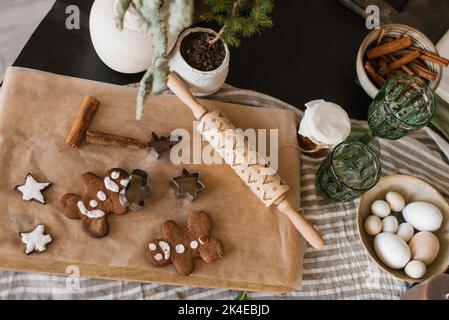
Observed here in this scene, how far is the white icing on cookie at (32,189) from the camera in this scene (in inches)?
30.9

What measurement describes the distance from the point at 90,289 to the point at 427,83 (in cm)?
73

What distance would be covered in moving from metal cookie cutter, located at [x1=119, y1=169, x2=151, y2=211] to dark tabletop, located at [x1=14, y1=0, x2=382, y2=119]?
20 cm

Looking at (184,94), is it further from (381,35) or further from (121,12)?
(381,35)

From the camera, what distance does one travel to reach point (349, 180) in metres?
0.92

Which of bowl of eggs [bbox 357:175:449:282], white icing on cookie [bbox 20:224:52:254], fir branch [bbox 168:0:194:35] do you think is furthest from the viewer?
bowl of eggs [bbox 357:175:449:282]

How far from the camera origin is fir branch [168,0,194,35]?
2.02ft

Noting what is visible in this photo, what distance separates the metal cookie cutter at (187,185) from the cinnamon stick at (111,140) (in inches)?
3.4

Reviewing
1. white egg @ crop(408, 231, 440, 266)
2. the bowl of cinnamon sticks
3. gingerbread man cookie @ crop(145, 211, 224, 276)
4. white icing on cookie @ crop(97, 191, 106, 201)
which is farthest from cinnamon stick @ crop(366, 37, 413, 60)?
white icing on cookie @ crop(97, 191, 106, 201)

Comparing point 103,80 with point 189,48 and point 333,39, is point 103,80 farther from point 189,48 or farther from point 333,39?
point 333,39

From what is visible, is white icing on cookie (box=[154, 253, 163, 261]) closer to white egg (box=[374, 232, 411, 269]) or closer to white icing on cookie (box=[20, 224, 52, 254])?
white icing on cookie (box=[20, 224, 52, 254])

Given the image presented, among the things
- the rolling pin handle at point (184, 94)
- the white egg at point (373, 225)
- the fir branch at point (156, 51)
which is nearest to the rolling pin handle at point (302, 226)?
the white egg at point (373, 225)

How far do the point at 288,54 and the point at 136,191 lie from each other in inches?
17.2

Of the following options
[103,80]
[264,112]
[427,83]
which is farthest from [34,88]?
[427,83]

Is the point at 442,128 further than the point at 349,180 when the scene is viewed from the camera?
Yes
